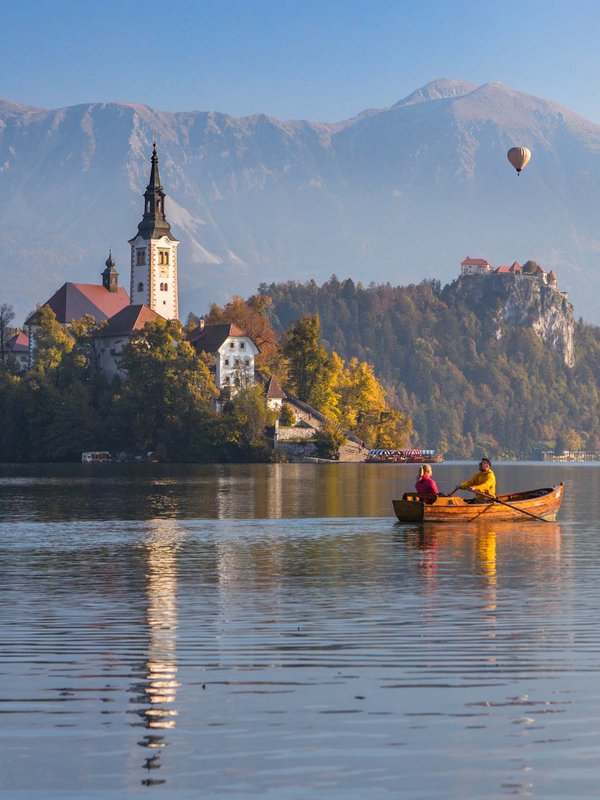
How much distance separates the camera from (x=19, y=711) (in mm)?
16234

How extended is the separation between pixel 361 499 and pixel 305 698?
61019mm

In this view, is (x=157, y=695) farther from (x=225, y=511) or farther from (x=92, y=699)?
(x=225, y=511)

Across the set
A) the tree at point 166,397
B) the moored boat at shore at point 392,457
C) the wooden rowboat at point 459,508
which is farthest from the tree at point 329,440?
the wooden rowboat at point 459,508

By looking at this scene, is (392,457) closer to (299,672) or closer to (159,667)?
(159,667)

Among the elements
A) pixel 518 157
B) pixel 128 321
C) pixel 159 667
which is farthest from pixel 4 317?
pixel 159 667

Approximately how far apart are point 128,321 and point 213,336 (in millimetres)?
11471

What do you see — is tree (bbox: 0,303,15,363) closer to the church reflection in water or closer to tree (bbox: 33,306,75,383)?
tree (bbox: 33,306,75,383)

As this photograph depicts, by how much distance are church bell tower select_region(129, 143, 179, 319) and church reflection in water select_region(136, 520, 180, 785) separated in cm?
16073

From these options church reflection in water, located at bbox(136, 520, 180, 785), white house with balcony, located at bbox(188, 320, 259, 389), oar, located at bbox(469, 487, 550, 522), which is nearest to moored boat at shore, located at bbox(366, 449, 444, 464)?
white house with balcony, located at bbox(188, 320, 259, 389)

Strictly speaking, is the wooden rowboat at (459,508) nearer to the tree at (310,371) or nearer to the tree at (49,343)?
the tree at (310,371)

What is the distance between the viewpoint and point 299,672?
18781mm

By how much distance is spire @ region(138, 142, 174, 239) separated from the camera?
195875 mm

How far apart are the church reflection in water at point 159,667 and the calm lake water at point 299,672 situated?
0.04 metres

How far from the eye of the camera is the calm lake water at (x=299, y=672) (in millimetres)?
13734
